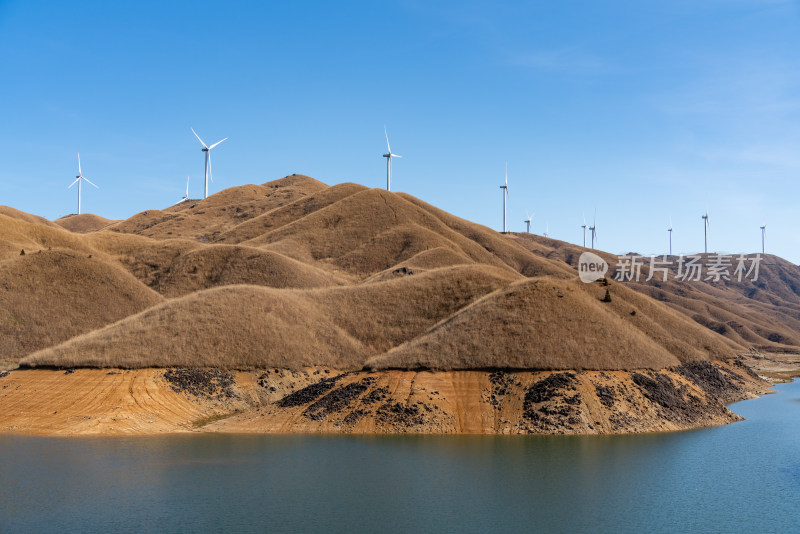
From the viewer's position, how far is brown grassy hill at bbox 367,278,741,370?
265 feet

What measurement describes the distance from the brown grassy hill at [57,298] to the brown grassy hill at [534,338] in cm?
5919

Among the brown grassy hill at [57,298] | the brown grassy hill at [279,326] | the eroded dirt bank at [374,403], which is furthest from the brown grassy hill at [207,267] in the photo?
the eroded dirt bank at [374,403]

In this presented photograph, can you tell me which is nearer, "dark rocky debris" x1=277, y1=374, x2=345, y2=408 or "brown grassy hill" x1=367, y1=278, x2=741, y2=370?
"dark rocky debris" x1=277, y1=374, x2=345, y2=408

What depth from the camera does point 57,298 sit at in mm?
122188

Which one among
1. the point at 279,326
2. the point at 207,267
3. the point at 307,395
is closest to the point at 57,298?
the point at 279,326

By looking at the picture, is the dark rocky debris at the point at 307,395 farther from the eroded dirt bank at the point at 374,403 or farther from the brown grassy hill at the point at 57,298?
the brown grassy hill at the point at 57,298

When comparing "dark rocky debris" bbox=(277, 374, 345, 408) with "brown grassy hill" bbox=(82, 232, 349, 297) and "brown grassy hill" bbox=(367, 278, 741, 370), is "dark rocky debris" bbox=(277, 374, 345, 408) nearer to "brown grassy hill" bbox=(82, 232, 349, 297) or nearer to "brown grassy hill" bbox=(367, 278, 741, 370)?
"brown grassy hill" bbox=(367, 278, 741, 370)


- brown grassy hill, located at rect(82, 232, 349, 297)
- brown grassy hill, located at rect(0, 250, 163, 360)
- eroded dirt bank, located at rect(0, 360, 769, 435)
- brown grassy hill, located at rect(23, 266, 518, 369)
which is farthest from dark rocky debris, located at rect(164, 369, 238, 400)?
brown grassy hill, located at rect(82, 232, 349, 297)

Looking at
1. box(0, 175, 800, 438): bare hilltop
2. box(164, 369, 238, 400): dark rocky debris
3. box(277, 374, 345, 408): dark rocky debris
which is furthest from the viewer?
Answer: box(164, 369, 238, 400): dark rocky debris

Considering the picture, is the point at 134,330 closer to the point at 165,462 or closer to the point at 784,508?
the point at 165,462

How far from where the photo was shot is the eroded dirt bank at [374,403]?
73.1m

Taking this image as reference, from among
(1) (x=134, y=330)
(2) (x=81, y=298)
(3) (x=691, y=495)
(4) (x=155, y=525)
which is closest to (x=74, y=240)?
(2) (x=81, y=298)

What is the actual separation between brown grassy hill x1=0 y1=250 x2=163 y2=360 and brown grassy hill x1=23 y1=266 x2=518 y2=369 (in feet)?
66.3

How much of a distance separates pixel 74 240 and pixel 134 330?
9873 cm
